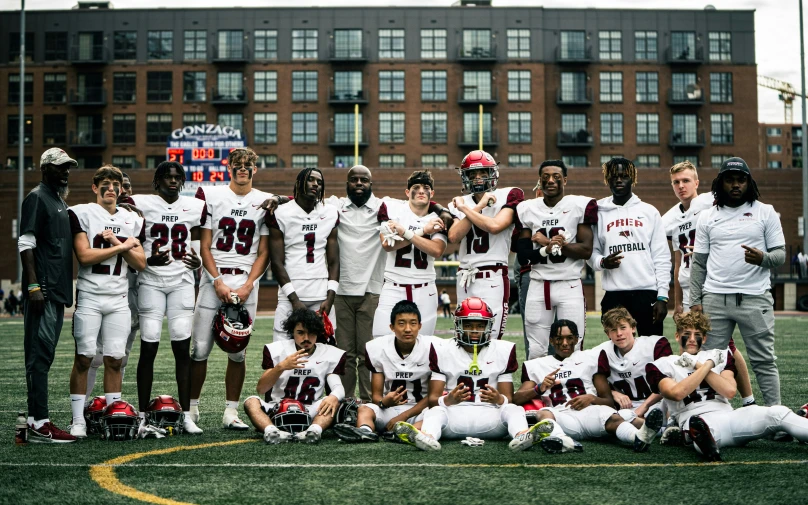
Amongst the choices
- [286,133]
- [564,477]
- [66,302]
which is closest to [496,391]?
[564,477]

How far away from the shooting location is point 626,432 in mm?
6633

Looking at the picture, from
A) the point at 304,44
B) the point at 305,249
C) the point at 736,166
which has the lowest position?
the point at 305,249

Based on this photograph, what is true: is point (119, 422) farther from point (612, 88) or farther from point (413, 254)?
point (612, 88)

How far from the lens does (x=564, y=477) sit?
5566mm

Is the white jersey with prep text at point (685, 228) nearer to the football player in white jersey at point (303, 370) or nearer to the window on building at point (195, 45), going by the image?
the football player in white jersey at point (303, 370)

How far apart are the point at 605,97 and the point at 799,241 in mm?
15549

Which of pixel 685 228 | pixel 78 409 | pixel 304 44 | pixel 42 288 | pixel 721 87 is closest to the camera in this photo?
pixel 42 288

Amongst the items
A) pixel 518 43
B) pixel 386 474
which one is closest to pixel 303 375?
pixel 386 474

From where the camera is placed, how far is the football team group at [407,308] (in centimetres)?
702

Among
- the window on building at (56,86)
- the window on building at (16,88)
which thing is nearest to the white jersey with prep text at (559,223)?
the window on building at (56,86)

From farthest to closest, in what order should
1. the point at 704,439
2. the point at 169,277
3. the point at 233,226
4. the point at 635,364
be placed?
the point at 233,226 < the point at 169,277 < the point at 635,364 < the point at 704,439

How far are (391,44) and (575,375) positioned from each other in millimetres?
51644

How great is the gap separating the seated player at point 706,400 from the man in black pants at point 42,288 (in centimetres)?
492

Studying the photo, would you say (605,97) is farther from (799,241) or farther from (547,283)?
(547,283)
